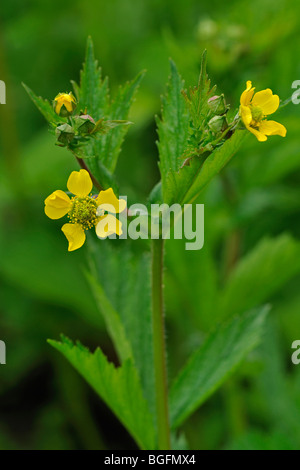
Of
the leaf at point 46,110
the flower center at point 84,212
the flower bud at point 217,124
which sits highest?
the leaf at point 46,110

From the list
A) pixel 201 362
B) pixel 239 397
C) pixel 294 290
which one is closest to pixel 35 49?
pixel 294 290

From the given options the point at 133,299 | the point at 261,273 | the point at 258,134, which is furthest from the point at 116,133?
the point at 261,273

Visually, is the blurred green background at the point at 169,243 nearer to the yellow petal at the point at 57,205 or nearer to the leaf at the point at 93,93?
the leaf at the point at 93,93

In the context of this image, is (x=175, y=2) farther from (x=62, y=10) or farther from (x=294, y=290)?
(x=294, y=290)

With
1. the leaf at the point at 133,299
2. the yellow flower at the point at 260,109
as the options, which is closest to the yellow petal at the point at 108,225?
the yellow flower at the point at 260,109

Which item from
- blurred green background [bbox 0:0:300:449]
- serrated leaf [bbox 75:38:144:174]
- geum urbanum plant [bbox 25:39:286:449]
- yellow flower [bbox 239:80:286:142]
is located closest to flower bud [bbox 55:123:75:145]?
geum urbanum plant [bbox 25:39:286:449]

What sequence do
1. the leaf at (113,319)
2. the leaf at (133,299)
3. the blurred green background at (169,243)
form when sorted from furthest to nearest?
the blurred green background at (169,243) → the leaf at (133,299) → the leaf at (113,319)

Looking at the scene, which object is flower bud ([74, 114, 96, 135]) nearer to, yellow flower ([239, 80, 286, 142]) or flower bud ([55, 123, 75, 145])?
flower bud ([55, 123, 75, 145])
